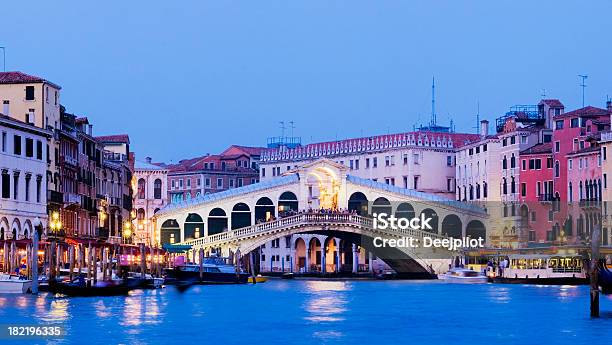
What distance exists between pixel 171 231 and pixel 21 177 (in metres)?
22.3

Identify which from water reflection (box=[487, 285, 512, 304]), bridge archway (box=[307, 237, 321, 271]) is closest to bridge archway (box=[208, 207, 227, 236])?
bridge archway (box=[307, 237, 321, 271])

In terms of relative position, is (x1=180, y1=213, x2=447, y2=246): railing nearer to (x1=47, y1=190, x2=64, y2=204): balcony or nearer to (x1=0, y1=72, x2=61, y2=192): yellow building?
(x1=47, y1=190, x2=64, y2=204): balcony

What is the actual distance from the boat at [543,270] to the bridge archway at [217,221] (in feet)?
40.2

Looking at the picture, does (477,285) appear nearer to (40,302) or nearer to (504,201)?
(504,201)

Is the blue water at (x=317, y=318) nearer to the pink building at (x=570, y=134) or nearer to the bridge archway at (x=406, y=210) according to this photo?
the pink building at (x=570, y=134)

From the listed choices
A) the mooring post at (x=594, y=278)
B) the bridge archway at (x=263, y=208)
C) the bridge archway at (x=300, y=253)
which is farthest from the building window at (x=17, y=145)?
the bridge archway at (x=300, y=253)

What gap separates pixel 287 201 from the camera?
7631cm

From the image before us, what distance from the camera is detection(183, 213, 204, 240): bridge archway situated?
73.6 metres

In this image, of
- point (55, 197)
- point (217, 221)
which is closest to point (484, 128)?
point (217, 221)

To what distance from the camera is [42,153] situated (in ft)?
175

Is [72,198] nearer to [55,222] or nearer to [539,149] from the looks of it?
[55,222]

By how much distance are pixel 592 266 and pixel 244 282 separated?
2727cm

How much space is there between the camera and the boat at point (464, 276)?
221 ft

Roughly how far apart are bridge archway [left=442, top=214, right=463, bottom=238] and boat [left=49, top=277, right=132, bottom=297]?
98.8 ft
